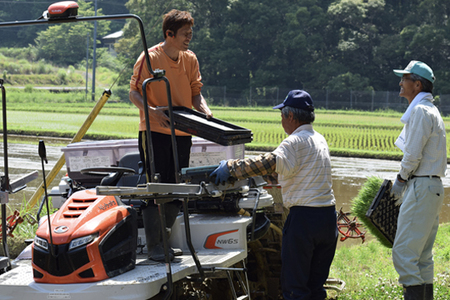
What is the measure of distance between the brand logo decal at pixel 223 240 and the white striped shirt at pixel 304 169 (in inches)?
20.1

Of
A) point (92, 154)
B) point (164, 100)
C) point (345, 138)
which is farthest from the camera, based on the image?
point (345, 138)

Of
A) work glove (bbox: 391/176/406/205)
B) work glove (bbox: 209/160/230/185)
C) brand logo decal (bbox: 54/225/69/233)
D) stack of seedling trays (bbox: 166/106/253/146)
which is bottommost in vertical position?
brand logo decal (bbox: 54/225/69/233)

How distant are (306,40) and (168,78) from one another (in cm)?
5228

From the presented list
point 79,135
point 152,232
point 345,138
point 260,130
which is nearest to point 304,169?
point 152,232

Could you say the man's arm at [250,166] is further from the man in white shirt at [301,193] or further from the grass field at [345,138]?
the grass field at [345,138]

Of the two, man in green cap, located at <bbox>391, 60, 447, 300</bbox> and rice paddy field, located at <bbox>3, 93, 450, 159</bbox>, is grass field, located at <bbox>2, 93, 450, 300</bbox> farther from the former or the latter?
man in green cap, located at <bbox>391, 60, 447, 300</bbox>

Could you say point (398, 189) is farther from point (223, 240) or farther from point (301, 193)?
point (223, 240)

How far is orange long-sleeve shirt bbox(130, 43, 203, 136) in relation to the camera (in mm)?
3907

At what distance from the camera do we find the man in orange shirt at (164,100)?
3.73m

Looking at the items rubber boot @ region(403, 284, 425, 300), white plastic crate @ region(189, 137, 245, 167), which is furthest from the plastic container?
rubber boot @ region(403, 284, 425, 300)

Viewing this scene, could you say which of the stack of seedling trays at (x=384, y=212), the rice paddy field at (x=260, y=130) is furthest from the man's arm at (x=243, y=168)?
the rice paddy field at (x=260, y=130)

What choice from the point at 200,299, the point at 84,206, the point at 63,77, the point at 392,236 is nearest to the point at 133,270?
the point at 84,206

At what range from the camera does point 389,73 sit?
52750 mm

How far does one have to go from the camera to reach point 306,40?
54719 millimetres
